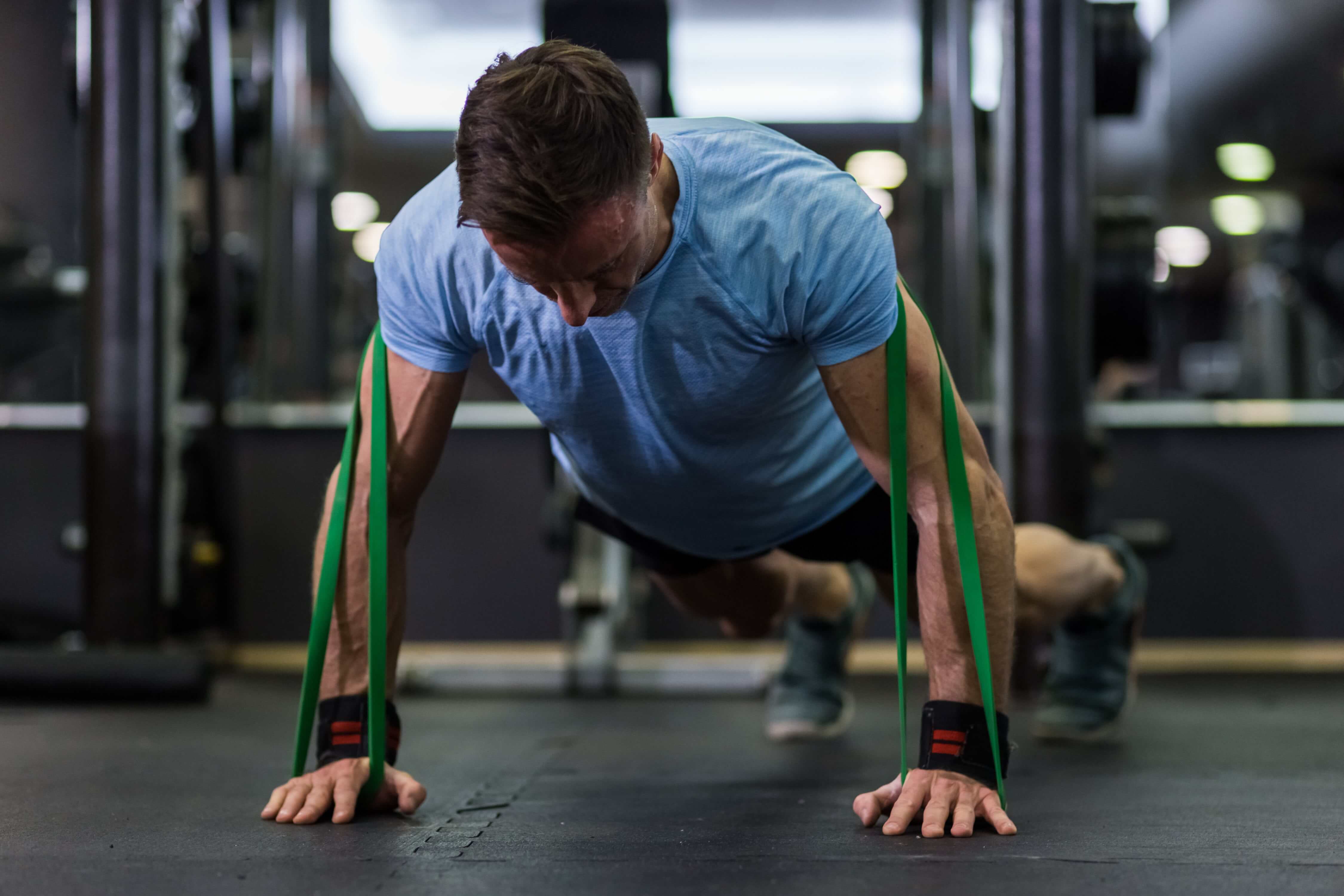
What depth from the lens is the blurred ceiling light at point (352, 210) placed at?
171 inches

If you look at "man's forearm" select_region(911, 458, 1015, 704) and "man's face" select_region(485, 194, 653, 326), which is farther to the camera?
"man's forearm" select_region(911, 458, 1015, 704)

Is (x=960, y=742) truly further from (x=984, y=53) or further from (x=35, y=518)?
(x=984, y=53)

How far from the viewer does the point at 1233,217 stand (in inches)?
243

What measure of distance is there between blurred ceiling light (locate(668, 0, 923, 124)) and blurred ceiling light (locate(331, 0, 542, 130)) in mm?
652

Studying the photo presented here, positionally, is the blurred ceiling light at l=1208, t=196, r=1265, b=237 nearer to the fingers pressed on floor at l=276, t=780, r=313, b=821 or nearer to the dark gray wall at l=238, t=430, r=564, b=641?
the dark gray wall at l=238, t=430, r=564, b=641

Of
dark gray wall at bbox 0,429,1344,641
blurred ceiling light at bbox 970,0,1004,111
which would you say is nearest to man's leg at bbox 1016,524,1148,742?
dark gray wall at bbox 0,429,1344,641

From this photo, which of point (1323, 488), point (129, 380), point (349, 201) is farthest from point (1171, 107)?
point (129, 380)

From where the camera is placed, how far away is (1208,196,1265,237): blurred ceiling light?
6078 millimetres

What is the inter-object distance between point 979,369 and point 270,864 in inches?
128

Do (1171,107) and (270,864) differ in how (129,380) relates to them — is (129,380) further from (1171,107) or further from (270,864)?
(1171,107)

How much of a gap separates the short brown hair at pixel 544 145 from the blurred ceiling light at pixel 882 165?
11.8 feet

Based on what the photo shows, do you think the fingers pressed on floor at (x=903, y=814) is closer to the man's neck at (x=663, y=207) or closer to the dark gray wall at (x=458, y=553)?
the man's neck at (x=663, y=207)

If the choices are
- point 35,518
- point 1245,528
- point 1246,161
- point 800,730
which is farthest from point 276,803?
point 1246,161

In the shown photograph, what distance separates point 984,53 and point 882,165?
560mm
